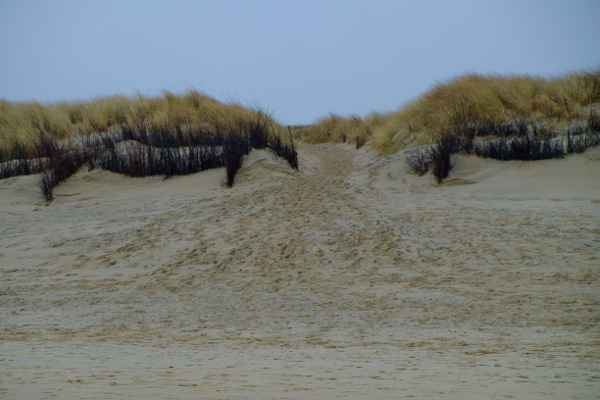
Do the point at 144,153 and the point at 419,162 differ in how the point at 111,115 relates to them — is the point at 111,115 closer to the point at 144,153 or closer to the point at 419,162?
the point at 144,153

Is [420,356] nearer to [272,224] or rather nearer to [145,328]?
[145,328]

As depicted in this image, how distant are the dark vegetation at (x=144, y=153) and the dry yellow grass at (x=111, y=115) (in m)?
0.64

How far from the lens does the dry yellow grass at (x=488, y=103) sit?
11203 millimetres

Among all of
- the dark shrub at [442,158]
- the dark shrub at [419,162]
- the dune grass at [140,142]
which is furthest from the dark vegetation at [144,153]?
the dark shrub at [442,158]

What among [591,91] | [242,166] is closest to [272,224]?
[242,166]

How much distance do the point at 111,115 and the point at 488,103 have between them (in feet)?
31.2

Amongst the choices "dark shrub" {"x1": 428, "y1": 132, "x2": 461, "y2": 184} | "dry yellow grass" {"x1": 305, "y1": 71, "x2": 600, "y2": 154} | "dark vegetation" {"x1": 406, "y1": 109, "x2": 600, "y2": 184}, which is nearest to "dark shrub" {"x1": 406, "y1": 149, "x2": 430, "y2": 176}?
"dark vegetation" {"x1": 406, "y1": 109, "x2": 600, "y2": 184}

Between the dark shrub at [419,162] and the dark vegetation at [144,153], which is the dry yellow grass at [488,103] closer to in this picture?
the dark shrub at [419,162]

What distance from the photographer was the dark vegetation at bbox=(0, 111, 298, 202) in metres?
10.4

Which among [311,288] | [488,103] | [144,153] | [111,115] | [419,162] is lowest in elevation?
[311,288]

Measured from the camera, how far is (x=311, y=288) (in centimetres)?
485

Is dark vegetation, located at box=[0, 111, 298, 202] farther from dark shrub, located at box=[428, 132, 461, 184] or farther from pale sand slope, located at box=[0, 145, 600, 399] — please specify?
dark shrub, located at box=[428, 132, 461, 184]

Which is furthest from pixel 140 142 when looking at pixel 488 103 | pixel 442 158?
pixel 488 103

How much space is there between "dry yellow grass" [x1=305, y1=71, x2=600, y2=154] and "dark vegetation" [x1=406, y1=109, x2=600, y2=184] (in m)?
0.51
